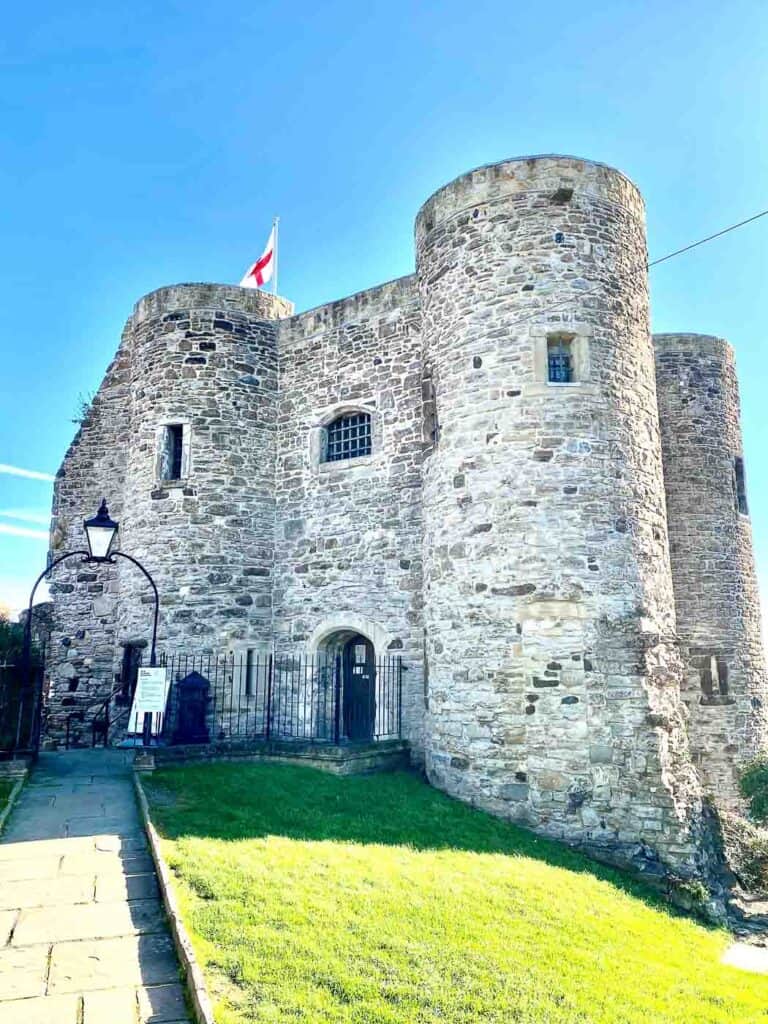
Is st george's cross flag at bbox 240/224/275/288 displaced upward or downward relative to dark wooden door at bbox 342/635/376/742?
upward

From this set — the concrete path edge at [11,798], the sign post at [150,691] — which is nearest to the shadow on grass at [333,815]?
the sign post at [150,691]

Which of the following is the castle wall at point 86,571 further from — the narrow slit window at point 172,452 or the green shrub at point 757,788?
the green shrub at point 757,788

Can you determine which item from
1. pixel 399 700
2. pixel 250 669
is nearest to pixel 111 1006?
pixel 399 700

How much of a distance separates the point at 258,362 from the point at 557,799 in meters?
10.2

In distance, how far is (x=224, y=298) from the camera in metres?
15.6

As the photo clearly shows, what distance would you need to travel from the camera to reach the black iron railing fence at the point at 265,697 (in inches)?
534

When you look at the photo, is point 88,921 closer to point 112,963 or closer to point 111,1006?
point 112,963

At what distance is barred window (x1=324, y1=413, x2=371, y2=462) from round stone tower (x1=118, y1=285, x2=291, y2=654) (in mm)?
1382

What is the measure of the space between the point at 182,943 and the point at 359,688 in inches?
354

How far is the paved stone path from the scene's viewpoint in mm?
4566

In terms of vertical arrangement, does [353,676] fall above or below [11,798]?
above

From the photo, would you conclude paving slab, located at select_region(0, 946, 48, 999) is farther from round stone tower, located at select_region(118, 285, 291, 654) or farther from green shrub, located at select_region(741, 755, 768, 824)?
green shrub, located at select_region(741, 755, 768, 824)

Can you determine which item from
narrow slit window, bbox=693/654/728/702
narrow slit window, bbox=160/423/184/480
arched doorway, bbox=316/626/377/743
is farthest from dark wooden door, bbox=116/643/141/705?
narrow slit window, bbox=693/654/728/702

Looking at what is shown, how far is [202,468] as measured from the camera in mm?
14984
